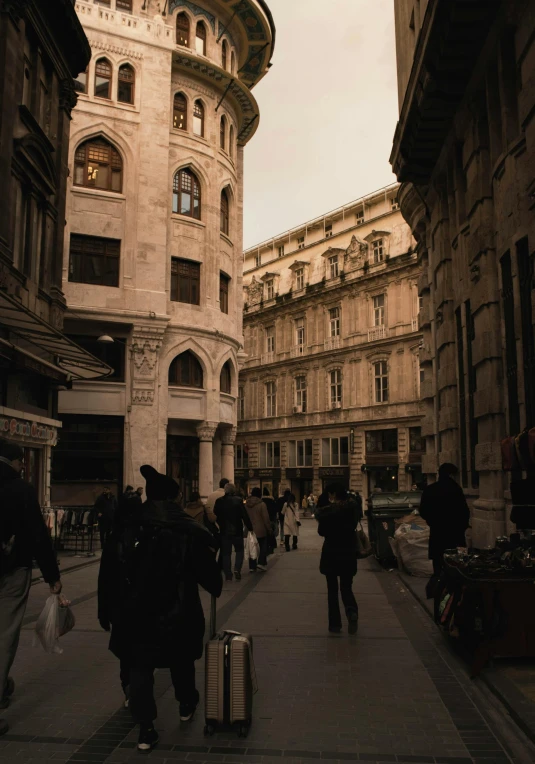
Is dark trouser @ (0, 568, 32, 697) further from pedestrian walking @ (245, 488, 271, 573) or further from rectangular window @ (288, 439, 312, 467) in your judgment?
rectangular window @ (288, 439, 312, 467)

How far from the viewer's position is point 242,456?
5759cm

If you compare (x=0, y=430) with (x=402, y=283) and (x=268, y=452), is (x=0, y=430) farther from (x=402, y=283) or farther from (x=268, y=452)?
(x=268, y=452)

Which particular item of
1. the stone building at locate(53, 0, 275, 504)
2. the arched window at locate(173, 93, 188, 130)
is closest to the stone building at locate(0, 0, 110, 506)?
the stone building at locate(53, 0, 275, 504)

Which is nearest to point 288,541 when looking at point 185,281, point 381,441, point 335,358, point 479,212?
point 479,212

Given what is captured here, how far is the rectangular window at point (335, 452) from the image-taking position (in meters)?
47.8

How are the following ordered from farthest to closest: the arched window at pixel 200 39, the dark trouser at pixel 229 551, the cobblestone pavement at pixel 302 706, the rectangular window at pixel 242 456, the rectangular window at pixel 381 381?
Answer: the rectangular window at pixel 242 456 < the rectangular window at pixel 381 381 < the arched window at pixel 200 39 < the dark trouser at pixel 229 551 < the cobblestone pavement at pixel 302 706

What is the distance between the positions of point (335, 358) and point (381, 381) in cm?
441

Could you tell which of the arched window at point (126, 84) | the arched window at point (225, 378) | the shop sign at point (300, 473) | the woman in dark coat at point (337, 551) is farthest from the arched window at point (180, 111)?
the shop sign at point (300, 473)

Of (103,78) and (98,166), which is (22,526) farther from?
(103,78)

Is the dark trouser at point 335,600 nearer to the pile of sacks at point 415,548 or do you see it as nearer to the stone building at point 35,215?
the pile of sacks at point 415,548

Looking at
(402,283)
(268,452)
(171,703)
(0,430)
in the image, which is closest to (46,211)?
(0,430)

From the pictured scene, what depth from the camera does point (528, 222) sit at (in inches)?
417

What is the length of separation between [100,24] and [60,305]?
1432 cm

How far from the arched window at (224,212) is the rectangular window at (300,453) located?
70.3 feet
